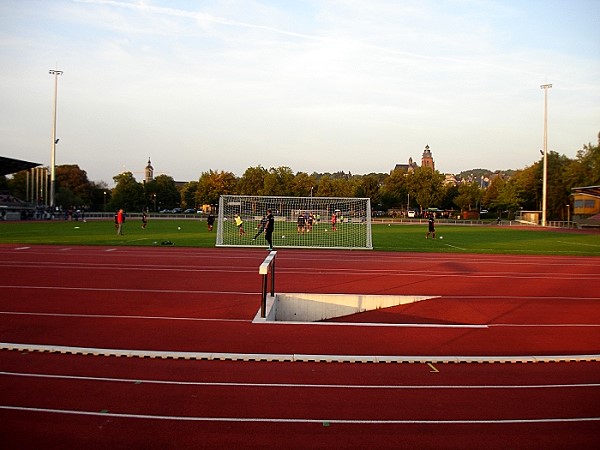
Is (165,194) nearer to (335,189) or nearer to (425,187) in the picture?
(335,189)

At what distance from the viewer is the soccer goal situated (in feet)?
116

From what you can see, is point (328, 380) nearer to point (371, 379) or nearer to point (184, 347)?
point (371, 379)

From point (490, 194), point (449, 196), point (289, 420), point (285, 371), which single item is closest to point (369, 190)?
point (449, 196)

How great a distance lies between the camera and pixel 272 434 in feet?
19.7

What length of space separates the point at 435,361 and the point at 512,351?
6.27 ft

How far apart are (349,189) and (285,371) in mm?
96387

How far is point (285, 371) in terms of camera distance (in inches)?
324

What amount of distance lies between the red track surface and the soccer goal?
16.7 m

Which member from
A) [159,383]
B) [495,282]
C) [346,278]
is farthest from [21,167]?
[159,383]

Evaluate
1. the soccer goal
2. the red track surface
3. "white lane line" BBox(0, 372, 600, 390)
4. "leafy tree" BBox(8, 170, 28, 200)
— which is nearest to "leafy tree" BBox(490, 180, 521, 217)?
the soccer goal

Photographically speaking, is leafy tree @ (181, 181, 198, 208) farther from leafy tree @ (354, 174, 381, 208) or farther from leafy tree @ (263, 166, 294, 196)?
leafy tree @ (354, 174, 381, 208)

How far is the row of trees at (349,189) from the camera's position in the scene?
316ft

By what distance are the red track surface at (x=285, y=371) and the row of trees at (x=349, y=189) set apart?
82.4 meters

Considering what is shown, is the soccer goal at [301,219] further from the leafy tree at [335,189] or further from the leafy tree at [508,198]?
the leafy tree at [508,198]
